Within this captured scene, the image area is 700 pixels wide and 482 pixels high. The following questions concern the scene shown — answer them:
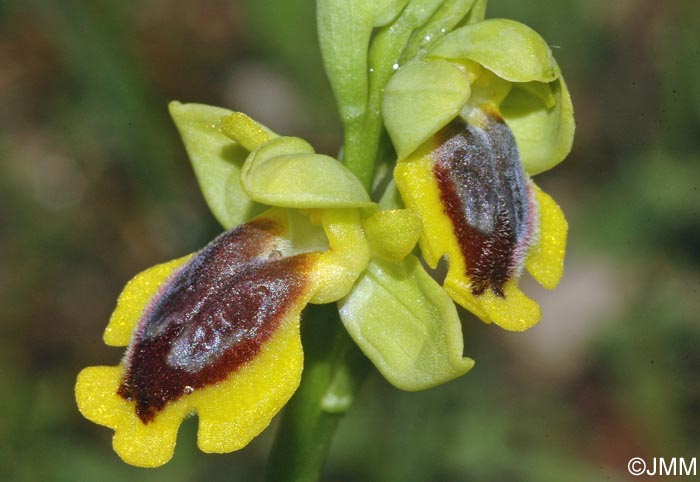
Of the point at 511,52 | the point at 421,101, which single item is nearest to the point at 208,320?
the point at 421,101

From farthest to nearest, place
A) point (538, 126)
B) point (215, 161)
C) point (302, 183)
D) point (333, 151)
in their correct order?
point (333, 151), point (215, 161), point (538, 126), point (302, 183)

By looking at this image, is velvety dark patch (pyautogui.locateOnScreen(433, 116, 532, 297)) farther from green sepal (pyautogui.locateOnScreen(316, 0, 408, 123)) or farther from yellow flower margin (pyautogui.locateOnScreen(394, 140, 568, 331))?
green sepal (pyautogui.locateOnScreen(316, 0, 408, 123))

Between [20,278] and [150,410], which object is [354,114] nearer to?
[150,410]

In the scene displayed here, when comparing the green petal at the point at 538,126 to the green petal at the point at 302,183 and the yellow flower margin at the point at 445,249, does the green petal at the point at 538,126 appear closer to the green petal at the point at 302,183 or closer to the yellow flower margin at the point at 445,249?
the yellow flower margin at the point at 445,249

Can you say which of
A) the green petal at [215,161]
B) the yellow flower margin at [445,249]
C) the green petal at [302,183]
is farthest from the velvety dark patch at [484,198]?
the green petal at [215,161]

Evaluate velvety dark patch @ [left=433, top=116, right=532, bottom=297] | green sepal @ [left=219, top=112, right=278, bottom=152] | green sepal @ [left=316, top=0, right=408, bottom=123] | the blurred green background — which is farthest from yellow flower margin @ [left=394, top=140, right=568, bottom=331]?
the blurred green background

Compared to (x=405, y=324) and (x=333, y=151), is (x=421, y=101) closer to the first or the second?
(x=405, y=324)

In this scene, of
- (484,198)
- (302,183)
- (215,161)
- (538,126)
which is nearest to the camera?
(302,183)
